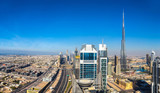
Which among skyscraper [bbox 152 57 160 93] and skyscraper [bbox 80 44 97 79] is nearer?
skyscraper [bbox 152 57 160 93]

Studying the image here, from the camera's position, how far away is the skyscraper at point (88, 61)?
19688 millimetres

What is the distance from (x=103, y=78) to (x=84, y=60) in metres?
4.68

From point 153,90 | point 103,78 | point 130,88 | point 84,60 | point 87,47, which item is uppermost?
point 87,47

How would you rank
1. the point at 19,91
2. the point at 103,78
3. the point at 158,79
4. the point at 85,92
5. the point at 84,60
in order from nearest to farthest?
1. the point at 85,92
2. the point at 158,79
3. the point at 103,78
4. the point at 84,60
5. the point at 19,91

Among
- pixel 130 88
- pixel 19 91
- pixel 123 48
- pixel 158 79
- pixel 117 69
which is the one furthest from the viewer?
pixel 123 48

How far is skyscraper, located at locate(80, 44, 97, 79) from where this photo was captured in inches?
775

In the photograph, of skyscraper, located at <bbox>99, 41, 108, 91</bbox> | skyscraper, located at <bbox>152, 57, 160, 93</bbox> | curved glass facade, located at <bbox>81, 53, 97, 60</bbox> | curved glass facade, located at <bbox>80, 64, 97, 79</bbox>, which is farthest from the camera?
curved glass facade, located at <bbox>80, 64, 97, 79</bbox>

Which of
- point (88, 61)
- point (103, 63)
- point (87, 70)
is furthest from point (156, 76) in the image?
point (87, 70)

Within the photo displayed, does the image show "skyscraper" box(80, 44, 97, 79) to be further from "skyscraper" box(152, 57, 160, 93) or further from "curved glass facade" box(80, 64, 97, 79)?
"skyscraper" box(152, 57, 160, 93)

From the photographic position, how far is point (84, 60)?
1967cm

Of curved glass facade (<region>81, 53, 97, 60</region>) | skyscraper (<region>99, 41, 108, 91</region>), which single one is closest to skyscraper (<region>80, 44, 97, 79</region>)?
curved glass facade (<region>81, 53, 97, 60</region>)

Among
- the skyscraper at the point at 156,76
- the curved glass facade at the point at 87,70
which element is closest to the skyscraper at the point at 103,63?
the curved glass facade at the point at 87,70

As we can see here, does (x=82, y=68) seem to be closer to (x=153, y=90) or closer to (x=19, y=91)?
(x=153, y=90)

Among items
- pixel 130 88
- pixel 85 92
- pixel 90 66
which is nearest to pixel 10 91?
pixel 90 66
